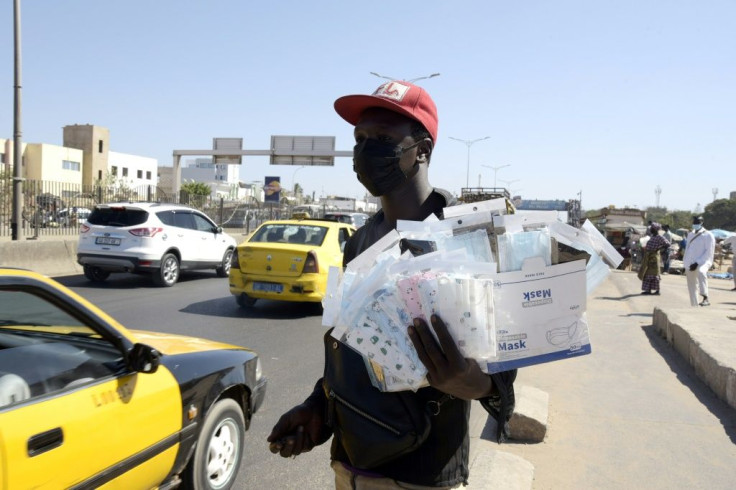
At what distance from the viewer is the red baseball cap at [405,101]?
1765 millimetres

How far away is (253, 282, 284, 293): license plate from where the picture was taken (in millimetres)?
9484

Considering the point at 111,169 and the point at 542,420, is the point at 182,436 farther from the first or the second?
the point at 111,169

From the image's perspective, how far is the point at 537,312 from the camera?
1273mm

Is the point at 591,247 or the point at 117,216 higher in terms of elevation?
the point at 591,247

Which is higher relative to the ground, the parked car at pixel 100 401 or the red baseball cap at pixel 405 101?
the red baseball cap at pixel 405 101

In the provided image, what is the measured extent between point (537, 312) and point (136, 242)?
1179 cm

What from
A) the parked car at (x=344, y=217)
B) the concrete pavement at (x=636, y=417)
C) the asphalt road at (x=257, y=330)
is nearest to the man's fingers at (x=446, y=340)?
the concrete pavement at (x=636, y=417)

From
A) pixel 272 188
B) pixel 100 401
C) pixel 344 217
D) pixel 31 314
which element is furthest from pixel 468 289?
pixel 272 188

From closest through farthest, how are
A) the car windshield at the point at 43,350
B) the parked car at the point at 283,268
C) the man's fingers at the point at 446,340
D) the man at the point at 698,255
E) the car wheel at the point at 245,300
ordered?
1. the man's fingers at the point at 446,340
2. the car windshield at the point at 43,350
3. the parked car at the point at 283,268
4. the car wheel at the point at 245,300
5. the man at the point at 698,255

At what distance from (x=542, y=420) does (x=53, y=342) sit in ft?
11.6

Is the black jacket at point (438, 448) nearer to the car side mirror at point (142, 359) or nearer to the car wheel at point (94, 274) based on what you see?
the car side mirror at point (142, 359)

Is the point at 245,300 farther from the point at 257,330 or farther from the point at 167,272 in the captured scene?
the point at 167,272

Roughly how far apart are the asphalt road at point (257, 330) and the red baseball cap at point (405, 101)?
2794mm

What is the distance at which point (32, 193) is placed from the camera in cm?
1531
